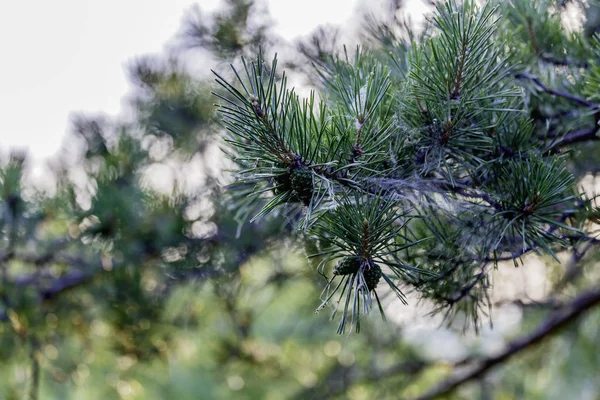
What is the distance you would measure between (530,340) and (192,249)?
0.93 meters

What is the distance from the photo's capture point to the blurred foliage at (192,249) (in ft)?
2.73

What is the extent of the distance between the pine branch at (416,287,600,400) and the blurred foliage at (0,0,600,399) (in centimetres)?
5

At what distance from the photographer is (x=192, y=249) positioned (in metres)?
1.12

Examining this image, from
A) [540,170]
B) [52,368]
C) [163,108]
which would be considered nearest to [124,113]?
[163,108]

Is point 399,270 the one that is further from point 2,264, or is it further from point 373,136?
point 2,264

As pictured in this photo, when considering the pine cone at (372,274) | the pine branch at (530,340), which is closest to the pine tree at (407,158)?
the pine cone at (372,274)

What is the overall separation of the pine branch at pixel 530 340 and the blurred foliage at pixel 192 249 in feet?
0.16

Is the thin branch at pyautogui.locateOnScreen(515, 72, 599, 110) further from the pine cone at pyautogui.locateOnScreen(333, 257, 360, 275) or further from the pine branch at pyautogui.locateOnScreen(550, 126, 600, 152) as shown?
the pine cone at pyautogui.locateOnScreen(333, 257, 360, 275)

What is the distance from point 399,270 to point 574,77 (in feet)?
1.50

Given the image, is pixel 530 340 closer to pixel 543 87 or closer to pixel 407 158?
pixel 543 87

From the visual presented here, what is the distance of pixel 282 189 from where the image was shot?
0.52 meters

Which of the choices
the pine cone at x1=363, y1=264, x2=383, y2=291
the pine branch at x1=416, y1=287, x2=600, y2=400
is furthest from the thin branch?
the pine branch at x1=416, y1=287, x2=600, y2=400

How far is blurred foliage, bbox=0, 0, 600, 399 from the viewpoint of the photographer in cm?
83

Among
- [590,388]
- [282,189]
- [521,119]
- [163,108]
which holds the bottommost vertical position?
[590,388]
